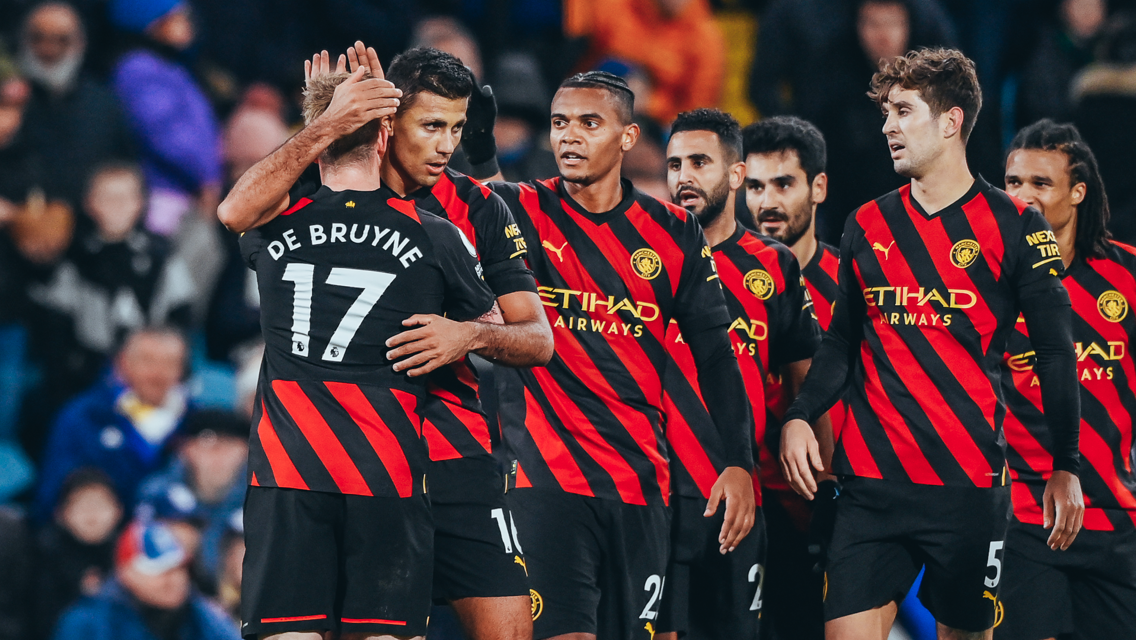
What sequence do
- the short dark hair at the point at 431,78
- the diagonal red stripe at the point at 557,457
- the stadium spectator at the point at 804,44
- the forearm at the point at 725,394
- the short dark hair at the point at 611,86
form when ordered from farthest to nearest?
the stadium spectator at the point at 804,44, the short dark hair at the point at 611,86, the forearm at the point at 725,394, the diagonal red stripe at the point at 557,457, the short dark hair at the point at 431,78

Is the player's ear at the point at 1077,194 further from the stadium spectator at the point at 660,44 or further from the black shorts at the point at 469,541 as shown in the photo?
the stadium spectator at the point at 660,44

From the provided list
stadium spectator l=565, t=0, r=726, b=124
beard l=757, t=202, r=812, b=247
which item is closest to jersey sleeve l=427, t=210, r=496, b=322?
beard l=757, t=202, r=812, b=247

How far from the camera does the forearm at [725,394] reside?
217 inches

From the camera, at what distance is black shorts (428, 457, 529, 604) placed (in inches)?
192

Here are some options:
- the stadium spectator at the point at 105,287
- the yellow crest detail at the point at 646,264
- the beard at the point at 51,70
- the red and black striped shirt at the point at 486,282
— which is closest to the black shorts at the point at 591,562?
the red and black striped shirt at the point at 486,282

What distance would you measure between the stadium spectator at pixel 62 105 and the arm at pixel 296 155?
4.71 metres

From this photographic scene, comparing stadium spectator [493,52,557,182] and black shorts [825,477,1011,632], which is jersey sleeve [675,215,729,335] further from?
stadium spectator [493,52,557,182]

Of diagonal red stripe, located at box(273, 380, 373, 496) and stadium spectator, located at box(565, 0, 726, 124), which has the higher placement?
stadium spectator, located at box(565, 0, 726, 124)

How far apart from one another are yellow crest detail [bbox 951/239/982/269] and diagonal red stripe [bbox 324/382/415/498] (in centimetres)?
219

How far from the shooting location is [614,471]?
5461 mm

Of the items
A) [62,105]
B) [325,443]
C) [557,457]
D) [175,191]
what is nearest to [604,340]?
[557,457]

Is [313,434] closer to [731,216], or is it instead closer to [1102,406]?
[731,216]

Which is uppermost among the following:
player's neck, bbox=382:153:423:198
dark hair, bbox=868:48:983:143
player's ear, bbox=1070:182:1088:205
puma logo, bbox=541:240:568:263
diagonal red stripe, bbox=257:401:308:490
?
dark hair, bbox=868:48:983:143

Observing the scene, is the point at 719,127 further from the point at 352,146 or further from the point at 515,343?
the point at 352,146
